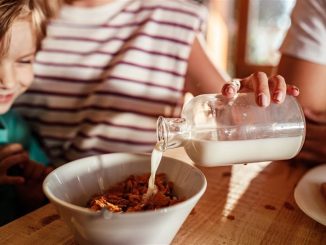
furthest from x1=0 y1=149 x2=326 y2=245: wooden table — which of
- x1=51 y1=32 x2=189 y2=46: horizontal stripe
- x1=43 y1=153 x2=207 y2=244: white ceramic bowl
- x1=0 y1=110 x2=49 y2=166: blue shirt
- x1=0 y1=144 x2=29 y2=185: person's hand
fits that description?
x1=51 y1=32 x2=189 y2=46: horizontal stripe

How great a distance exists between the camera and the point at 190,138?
0.61 m

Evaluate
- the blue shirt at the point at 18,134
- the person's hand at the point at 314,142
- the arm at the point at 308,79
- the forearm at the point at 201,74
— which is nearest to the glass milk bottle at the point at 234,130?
the person's hand at the point at 314,142

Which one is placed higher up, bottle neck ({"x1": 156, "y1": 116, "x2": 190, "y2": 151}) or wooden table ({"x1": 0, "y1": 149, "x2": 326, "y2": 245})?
bottle neck ({"x1": 156, "y1": 116, "x2": 190, "y2": 151})

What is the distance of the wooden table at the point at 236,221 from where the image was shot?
56 centimetres

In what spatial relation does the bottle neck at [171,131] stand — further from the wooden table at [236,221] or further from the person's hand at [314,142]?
the person's hand at [314,142]

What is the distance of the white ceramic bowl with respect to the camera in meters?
0.44

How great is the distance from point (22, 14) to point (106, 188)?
44 cm

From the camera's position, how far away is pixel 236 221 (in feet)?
1.99

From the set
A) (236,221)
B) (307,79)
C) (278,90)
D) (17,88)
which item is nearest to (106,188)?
(236,221)

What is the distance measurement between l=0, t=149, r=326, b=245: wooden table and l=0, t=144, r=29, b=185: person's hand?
0.17 metres

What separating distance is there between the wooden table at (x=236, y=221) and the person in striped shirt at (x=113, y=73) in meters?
0.45

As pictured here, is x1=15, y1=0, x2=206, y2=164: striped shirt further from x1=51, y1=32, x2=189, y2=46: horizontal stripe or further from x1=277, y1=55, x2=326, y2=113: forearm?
x1=277, y1=55, x2=326, y2=113: forearm

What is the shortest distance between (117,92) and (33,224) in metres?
0.59

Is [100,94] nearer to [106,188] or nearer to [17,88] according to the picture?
[17,88]
